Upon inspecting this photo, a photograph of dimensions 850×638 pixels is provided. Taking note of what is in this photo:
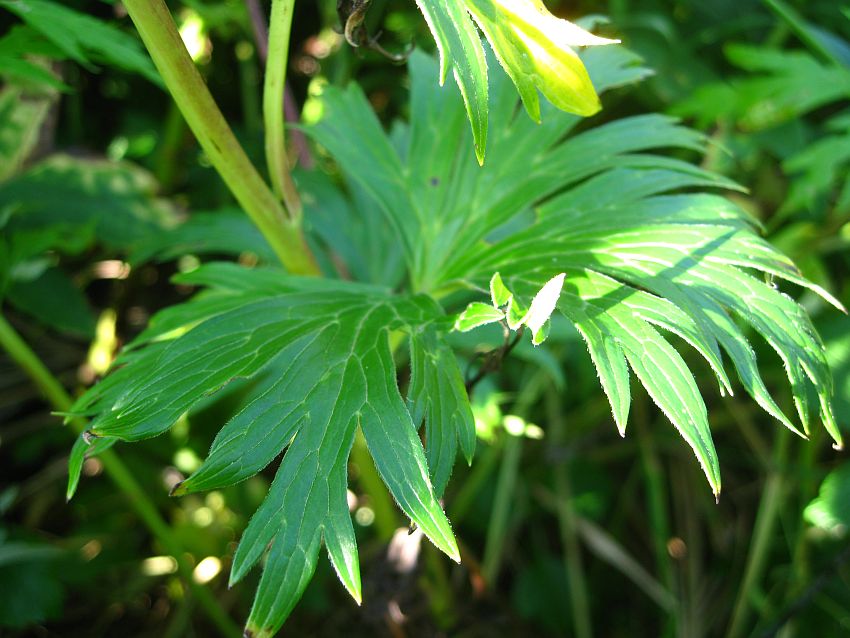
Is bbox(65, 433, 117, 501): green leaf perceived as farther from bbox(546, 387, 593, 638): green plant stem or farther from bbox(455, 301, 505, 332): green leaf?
bbox(546, 387, 593, 638): green plant stem

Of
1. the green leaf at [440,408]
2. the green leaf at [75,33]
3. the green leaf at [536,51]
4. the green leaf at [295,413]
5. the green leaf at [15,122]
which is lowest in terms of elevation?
the green leaf at [440,408]

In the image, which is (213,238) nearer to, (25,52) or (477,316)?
(25,52)

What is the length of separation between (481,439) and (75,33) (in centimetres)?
78

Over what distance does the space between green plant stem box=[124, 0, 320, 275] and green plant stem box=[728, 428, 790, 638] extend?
35.9 inches

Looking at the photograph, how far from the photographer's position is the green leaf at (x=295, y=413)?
625 millimetres

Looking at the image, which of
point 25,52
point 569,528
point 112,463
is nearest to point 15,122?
point 25,52

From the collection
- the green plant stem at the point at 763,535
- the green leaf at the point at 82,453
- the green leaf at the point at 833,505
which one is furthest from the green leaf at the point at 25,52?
the green plant stem at the point at 763,535

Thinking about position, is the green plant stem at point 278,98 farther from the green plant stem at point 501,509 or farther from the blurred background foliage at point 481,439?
the green plant stem at point 501,509

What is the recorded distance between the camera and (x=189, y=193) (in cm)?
165

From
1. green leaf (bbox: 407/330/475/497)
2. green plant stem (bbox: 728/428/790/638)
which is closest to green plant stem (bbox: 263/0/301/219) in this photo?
green leaf (bbox: 407/330/475/497)

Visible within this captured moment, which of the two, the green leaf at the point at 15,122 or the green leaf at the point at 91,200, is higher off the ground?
the green leaf at the point at 15,122

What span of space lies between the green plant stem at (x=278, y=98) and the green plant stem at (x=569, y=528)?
795 millimetres

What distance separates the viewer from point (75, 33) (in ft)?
3.13

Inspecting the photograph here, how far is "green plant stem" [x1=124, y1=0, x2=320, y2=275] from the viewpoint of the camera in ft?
2.28
